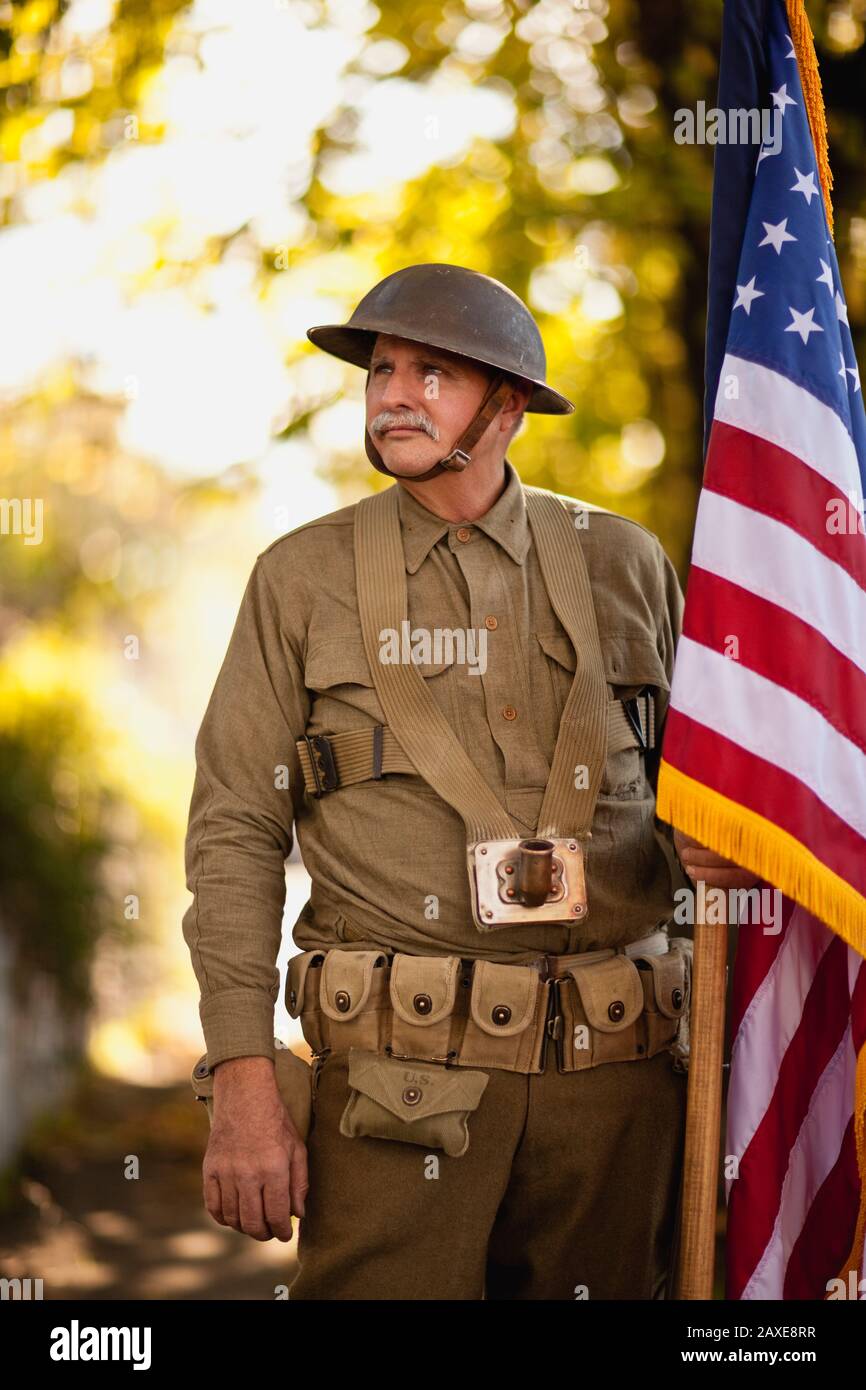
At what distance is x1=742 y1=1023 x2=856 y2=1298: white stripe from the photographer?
284cm

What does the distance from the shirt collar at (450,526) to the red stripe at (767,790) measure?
0.50 meters

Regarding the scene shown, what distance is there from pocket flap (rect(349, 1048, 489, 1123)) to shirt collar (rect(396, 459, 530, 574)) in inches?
38.1

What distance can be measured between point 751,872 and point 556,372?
5.10m

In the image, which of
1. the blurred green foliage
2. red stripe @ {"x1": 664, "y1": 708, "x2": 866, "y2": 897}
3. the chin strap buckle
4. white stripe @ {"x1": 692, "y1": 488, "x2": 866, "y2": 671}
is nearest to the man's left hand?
red stripe @ {"x1": 664, "y1": 708, "x2": 866, "y2": 897}

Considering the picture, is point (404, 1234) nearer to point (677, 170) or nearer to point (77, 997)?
point (677, 170)

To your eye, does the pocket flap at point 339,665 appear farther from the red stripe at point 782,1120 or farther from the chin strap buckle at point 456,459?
the red stripe at point 782,1120

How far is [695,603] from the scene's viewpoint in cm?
285

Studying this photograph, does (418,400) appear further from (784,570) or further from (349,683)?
(784,570)

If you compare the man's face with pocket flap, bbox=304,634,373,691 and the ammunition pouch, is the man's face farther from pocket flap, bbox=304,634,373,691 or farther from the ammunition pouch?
the ammunition pouch

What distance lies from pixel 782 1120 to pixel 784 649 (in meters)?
0.92

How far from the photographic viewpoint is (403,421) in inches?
113

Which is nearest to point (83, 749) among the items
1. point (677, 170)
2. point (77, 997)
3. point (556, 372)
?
point (77, 997)

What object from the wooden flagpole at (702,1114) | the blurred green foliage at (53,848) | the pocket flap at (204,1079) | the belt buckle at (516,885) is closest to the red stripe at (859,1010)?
the wooden flagpole at (702,1114)

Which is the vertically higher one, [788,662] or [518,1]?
[518,1]
